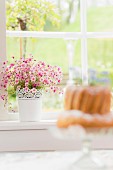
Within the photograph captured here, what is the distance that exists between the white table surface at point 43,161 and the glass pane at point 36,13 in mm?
1159

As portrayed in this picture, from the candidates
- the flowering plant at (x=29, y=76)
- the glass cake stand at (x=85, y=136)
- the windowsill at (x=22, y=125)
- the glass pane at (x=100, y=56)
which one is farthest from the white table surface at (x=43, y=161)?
the glass pane at (x=100, y=56)

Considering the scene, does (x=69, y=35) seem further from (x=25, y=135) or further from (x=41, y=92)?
(x=25, y=135)

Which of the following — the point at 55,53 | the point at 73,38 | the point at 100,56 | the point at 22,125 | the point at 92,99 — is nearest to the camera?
the point at 92,99

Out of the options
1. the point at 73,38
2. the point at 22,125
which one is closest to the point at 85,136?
the point at 22,125

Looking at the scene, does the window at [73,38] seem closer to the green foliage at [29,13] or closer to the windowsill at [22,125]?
the green foliage at [29,13]

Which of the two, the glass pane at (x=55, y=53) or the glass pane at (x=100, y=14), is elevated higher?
the glass pane at (x=100, y=14)

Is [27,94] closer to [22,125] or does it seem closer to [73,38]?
[22,125]

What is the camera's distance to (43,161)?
1964 millimetres

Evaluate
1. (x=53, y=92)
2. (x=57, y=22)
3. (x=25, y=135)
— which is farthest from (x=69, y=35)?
(x=25, y=135)

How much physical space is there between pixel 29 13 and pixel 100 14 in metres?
0.68

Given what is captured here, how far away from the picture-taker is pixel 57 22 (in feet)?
10.5

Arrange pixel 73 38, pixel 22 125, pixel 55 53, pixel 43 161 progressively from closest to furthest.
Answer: pixel 43 161
pixel 22 125
pixel 73 38
pixel 55 53

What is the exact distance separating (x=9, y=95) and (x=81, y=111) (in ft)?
4.36

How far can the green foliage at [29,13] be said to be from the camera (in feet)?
10.0
